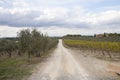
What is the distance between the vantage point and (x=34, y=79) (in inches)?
719

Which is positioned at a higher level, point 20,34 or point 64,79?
point 20,34

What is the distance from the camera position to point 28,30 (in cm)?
4109

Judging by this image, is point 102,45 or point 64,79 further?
point 102,45

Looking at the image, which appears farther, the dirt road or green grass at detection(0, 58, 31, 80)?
green grass at detection(0, 58, 31, 80)

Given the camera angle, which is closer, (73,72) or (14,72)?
(73,72)

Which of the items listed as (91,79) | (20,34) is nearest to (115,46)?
(20,34)

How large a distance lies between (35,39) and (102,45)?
69.0 feet

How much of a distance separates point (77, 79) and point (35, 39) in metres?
26.4

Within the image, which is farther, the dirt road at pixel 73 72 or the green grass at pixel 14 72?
the green grass at pixel 14 72

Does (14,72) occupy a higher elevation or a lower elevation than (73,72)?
lower

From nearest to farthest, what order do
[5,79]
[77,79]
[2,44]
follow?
[77,79] → [5,79] → [2,44]

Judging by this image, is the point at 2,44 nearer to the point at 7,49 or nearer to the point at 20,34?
the point at 7,49

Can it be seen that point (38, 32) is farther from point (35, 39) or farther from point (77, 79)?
point (77, 79)

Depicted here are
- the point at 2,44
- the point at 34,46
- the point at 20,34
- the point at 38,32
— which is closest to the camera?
the point at 20,34
